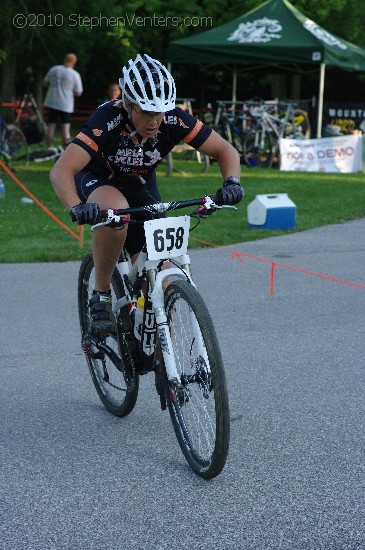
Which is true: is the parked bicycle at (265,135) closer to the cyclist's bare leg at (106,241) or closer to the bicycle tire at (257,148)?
the bicycle tire at (257,148)

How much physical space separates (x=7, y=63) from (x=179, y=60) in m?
19.0

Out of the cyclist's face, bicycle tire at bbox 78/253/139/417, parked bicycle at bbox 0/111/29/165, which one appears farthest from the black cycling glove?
parked bicycle at bbox 0/111/29/165

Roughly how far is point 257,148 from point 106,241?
1734 centimetres

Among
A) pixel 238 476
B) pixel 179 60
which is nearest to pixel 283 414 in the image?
pixel 238 476

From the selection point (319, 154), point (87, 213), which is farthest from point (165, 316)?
point (319, 154)

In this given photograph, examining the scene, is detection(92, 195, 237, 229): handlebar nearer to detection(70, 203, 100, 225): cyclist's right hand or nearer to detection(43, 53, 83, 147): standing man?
detection(70, 203, 100, 225): cyclist's right hand

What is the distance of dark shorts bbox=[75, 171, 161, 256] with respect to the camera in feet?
16.3

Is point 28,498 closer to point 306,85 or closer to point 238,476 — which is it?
point 238,476

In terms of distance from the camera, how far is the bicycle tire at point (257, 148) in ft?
71.5

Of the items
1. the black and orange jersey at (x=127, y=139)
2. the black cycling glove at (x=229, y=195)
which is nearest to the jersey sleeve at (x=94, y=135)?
the black and orange jersey at (x=127, y=139)

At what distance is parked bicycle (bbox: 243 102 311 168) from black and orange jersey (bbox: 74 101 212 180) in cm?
1678

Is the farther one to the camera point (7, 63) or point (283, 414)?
point (7, 63)

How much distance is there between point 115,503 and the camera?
13.3 feet

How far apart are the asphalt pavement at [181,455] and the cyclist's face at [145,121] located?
4.89ft
